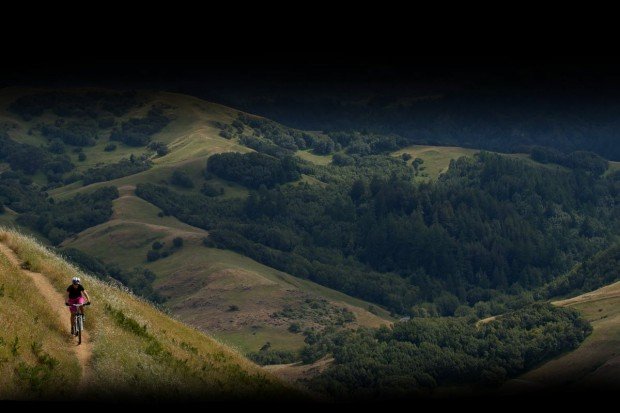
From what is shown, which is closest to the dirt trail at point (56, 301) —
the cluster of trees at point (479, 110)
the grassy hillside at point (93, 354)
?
the grassy hillside at point (93, 354)

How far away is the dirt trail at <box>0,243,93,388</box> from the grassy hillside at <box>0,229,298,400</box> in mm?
40

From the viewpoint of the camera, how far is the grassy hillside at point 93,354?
6.65m

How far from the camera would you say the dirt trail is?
434 inches

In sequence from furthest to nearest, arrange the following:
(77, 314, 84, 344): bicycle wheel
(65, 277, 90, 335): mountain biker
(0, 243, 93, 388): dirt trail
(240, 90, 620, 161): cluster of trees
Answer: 1. (65, 277, 90, 335): mountain biker
2. (77, 314, 84, 344): bicycle wheel
3. (0, 243, 93, 388): dirt trail
4. (240, 90, 620, 161): cluster of trees

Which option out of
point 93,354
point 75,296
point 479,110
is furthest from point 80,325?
point 479,110

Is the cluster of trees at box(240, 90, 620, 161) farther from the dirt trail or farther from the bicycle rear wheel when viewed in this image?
the bicycle rear wheel

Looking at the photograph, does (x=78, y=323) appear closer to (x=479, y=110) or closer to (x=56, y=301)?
(x=56, y=301)

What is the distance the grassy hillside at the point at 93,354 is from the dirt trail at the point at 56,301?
4cm

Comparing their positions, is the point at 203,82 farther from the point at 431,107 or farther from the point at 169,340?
the point at 169,340

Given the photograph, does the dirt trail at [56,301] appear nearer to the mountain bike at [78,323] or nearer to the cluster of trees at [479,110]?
the mountain bike at [78,323]

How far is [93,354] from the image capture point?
10.9m

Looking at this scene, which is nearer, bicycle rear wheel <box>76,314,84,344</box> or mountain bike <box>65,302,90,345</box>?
bicycle rear wheel <box>76,314,84,344</box>

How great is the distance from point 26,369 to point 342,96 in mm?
5290

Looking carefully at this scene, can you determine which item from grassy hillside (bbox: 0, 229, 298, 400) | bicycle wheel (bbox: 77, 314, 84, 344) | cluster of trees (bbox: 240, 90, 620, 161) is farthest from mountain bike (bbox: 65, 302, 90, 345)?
cluster of trees (bbox: 240, 90, 620, 161)
